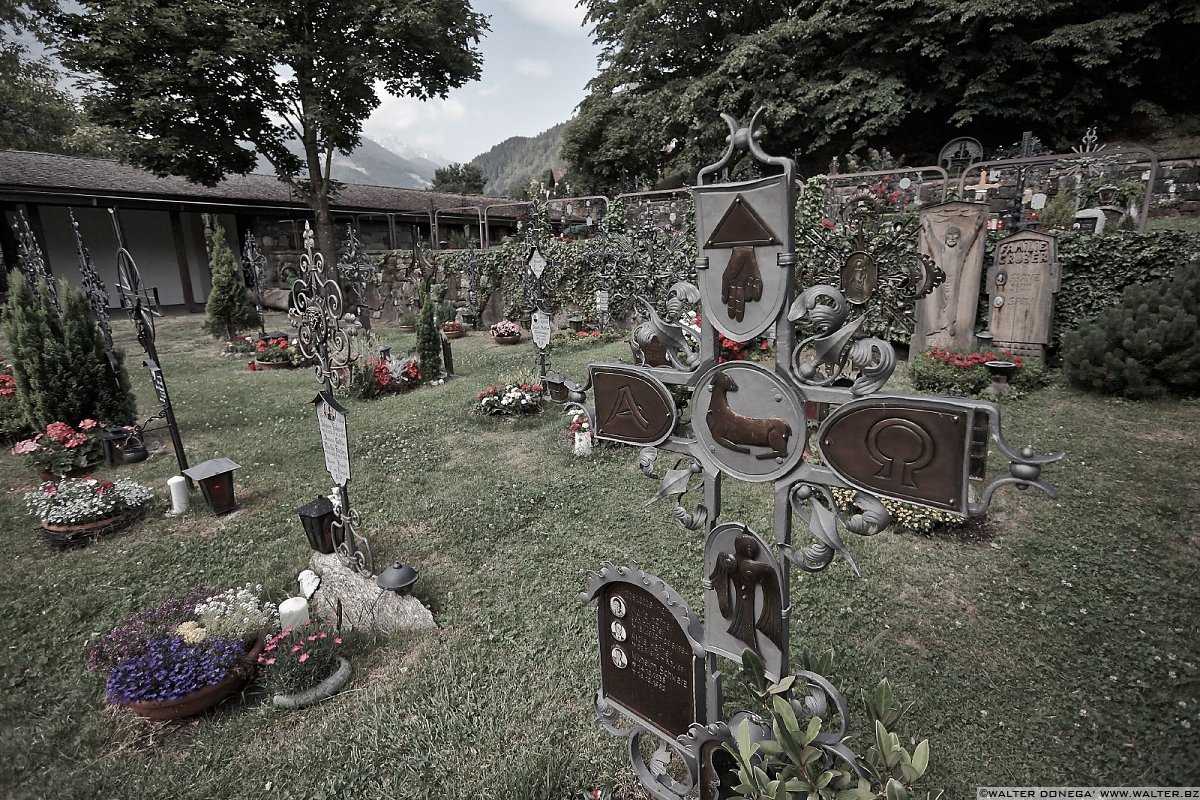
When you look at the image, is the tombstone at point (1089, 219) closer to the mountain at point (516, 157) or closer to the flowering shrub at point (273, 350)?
the flowering shrub at point (273, 350)

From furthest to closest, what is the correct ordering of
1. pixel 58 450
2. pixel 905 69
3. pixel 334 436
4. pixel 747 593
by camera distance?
pixel 905 69, pixel 58 450, pixel 334 436, pixel 747 593

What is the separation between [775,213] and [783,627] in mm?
1503

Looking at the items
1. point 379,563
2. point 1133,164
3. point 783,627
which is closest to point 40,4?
point 379,563

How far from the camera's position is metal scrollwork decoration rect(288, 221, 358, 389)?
14.7ft

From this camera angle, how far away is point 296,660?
3426 mm

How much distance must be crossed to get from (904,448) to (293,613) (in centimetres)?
392

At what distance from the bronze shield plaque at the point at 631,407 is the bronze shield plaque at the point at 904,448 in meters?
0.69

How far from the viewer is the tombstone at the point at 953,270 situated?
892 cm

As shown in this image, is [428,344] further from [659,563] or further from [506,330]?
[659,563]

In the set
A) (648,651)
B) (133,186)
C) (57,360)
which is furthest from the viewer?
(133,186)

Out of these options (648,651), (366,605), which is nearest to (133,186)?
(366,605)

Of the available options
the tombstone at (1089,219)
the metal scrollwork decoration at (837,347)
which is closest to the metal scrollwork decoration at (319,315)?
the metal scrollwork decoration at (837,347)

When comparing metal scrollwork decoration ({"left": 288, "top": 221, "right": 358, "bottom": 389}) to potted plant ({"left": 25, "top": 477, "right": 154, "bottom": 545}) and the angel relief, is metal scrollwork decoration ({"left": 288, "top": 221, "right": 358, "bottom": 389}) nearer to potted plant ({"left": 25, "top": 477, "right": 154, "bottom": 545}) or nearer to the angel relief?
potted plant ({"left": 25, "top": 477, "right": 154, "bottom": 545})

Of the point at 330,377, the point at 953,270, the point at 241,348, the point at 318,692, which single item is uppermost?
the point at 953,270
